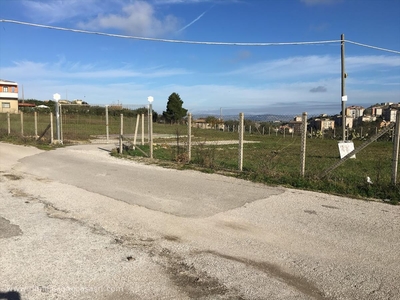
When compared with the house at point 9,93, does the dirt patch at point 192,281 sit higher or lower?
lower

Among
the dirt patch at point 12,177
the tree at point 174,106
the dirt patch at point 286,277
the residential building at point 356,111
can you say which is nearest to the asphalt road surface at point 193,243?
the dirt patch at point 286,277

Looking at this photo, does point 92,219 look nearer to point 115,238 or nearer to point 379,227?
point 115,238

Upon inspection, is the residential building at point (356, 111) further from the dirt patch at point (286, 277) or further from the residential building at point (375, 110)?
the dirt patch at point (286, 277)

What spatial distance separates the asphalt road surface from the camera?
3729 millimetres

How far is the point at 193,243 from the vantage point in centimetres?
501

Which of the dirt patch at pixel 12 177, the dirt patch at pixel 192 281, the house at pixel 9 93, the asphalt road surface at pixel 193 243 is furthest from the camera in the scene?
the house at pixel 9 93

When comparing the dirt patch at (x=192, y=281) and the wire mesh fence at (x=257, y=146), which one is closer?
the dirt patch at (x=192, y=281)

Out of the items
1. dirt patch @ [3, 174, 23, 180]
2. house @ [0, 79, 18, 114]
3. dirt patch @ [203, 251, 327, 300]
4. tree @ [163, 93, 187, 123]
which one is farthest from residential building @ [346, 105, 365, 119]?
house @ [0, 79, 18, 114]

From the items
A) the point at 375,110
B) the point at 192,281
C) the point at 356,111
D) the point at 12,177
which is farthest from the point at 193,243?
the point at 356,111

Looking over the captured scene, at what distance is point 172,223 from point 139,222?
1.91 feet

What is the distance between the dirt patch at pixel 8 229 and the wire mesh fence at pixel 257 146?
621 centimetres

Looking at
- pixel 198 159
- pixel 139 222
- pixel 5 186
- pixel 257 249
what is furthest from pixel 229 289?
pixel 198 159

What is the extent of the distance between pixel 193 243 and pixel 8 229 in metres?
3.02

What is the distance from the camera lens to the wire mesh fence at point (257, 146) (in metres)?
9.02
